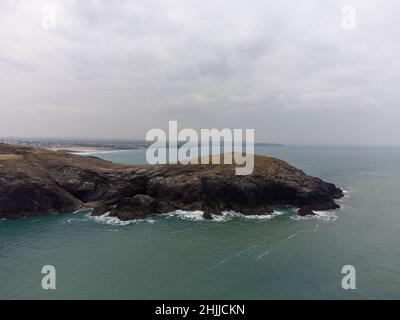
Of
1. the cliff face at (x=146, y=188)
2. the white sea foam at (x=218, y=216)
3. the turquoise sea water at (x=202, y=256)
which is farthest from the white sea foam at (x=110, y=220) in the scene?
the white sea foam at (x=218, y=216)

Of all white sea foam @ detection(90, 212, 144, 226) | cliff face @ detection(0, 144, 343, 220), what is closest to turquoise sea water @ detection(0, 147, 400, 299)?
white sea foam @ detection(90, 212, 144, 226)

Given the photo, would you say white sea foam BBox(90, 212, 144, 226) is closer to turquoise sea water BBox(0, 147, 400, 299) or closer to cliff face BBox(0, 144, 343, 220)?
turquoise sea water BBox(0, 147, 400, 299)

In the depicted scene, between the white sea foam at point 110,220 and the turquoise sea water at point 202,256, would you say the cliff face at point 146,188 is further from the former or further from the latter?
the turquoise sea water at point 202,256

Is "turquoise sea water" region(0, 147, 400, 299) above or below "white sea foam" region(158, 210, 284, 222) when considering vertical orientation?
below

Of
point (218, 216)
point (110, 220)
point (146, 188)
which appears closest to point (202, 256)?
point (218, 216)

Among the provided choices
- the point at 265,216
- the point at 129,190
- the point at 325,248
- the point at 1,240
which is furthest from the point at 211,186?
the point at 1,240

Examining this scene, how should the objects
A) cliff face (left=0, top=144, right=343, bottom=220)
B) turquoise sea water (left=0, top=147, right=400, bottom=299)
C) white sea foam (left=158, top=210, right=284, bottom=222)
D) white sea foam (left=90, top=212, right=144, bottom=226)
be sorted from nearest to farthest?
turquoise sea water (left=0, top=147, right=400, bottom=299) → white sea foam (left=90, top=212, right=144, bottom=226) → white sea foam (left=158, top=210, right=284, bottom=222) → cliff face (left=0, top=144, right=343, bottom=220)
